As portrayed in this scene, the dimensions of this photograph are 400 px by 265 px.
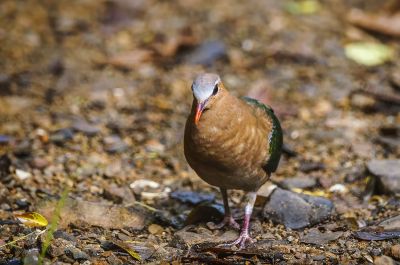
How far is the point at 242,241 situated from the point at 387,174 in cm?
157

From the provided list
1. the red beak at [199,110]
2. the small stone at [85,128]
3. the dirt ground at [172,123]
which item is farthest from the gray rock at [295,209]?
the small stone at [85,128]

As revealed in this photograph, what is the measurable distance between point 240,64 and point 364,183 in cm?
269

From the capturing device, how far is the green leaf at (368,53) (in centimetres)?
873

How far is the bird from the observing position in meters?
4.91

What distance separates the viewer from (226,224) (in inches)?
219

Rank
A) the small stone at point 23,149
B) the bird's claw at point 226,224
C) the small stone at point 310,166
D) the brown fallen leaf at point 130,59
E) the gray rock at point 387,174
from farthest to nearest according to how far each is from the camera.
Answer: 1. the brown fallen leaf at point 130,59
2. the small stone at point 310,166
3. the small stone at point 23,149
4. the gray rock at point 387,174
5. the bird's claw at point 226,224

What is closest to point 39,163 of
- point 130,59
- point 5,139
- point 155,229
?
point 5,139

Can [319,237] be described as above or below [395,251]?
below

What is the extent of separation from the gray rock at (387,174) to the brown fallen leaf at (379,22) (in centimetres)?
329

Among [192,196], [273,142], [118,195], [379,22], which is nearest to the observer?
[273,142]

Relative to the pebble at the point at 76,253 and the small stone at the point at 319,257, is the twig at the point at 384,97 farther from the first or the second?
the pebble at the point at 76,253

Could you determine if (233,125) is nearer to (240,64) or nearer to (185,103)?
(185,103)

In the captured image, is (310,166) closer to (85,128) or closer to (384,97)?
(384,97)

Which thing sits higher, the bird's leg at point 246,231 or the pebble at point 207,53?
the bird's leg at point 246,231
